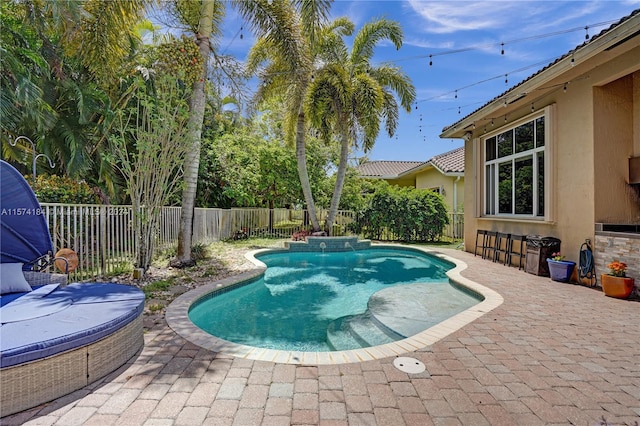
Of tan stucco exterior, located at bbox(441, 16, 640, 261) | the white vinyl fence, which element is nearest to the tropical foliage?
the white vinyl fence

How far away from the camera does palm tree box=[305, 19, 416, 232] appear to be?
42.8 feet

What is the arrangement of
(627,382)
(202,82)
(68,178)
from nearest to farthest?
(627,382) → (202,82) → (68,178)

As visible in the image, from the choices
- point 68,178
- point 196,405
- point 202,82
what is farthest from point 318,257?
point 196,405

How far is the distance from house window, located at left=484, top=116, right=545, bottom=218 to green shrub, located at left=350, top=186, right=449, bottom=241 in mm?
5048

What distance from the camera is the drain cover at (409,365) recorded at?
317 centimetres

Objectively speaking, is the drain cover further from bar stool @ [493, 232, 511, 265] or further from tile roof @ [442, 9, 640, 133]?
bar stool @ [493, 232, 511, 265]

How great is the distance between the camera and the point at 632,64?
5887mm

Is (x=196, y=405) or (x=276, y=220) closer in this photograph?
(x=196, y=405)

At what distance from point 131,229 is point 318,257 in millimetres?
6911

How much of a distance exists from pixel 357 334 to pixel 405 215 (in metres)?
11.9

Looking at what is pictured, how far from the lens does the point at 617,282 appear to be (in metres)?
5.72

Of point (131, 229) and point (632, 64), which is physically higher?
point (632, 64)

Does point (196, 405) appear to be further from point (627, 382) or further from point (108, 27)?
point (108, 27)

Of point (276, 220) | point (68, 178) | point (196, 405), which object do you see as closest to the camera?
point (196, 405)
